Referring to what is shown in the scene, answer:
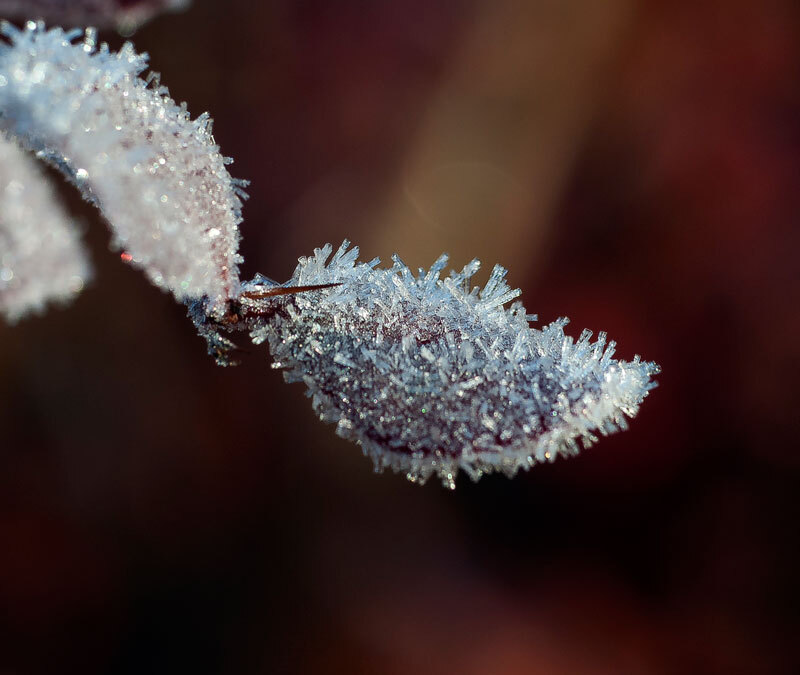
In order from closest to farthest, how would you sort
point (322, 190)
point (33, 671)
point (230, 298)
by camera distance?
point (230, 298), point (33, 671), point (322, 190)

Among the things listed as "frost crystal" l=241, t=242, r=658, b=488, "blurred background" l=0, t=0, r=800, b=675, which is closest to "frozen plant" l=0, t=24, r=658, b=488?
"frost crystal" l=241, t=242, r=658, b=488

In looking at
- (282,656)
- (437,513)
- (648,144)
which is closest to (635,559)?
(437,513)

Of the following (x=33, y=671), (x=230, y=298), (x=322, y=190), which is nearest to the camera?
(x=230, y=298)

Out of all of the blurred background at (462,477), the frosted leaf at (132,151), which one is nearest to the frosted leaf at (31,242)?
the frosted leaf at (132,151)

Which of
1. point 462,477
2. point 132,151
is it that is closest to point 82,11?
point 132,151

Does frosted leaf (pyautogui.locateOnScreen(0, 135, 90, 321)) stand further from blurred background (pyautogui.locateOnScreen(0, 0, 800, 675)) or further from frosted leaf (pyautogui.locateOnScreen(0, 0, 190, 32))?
blurred background (pyautogui.locateOnScreen(0, 0, 800, 675))

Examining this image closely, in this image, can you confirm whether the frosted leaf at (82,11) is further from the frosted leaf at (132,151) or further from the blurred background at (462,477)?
the blurred background at (462,477)

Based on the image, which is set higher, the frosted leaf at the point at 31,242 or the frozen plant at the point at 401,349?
the frozen plant at the point at 401,349

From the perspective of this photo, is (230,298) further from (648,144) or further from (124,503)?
(648,144)
